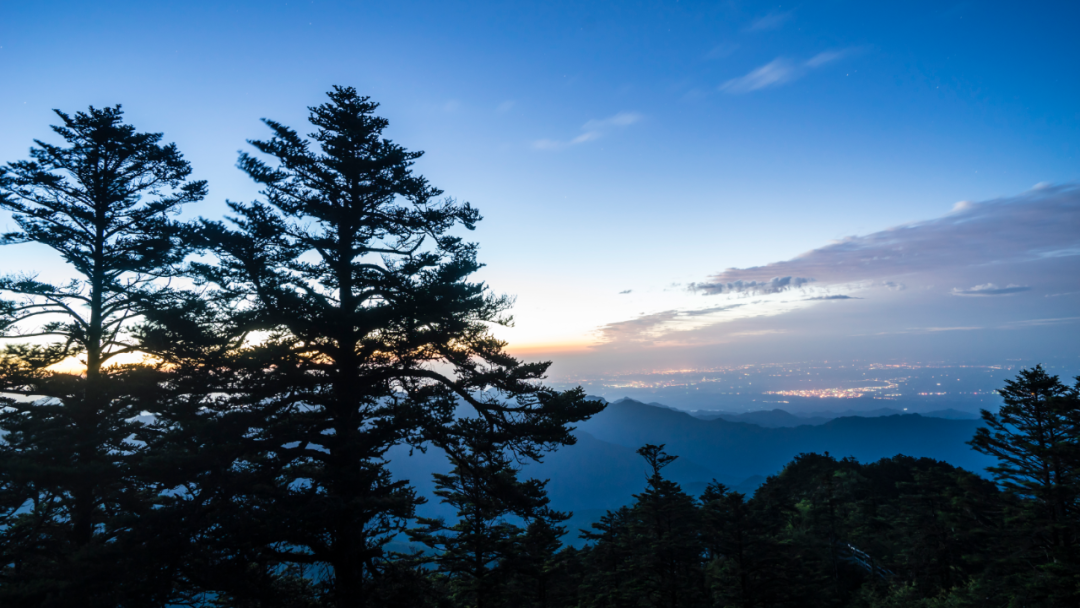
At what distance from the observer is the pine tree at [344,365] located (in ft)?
30.5

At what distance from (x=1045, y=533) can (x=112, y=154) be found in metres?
37.8

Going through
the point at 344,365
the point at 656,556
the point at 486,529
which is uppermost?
the point at 344,365

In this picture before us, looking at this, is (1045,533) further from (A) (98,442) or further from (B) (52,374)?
(B) (52,374)

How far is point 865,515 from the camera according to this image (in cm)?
3850

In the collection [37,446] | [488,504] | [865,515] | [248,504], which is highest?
[37,446]

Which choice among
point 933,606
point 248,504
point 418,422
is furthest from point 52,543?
point 933,606

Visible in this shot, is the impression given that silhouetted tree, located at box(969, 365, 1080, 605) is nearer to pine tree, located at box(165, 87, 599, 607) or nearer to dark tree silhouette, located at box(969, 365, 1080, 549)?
dark tree silhouette, located at box(969, 365, 1080, 549)

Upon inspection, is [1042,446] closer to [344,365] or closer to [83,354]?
[344,365]

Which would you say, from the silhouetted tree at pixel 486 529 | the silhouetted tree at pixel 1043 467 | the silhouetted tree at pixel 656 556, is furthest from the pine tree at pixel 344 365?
the silhouetted tree at pixel 1043 467

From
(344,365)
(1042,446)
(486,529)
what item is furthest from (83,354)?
(1042,446)

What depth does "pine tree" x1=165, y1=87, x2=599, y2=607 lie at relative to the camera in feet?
30.5

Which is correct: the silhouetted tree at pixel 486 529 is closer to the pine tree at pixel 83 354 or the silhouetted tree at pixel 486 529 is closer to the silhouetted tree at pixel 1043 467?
the pine tree at pixel 83 354

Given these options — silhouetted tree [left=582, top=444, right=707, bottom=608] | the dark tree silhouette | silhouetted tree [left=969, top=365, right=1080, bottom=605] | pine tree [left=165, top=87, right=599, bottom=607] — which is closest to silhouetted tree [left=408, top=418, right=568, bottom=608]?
pine tree [left=165, top=87, right=599, bottom=607]

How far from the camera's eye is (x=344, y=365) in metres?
10.7
